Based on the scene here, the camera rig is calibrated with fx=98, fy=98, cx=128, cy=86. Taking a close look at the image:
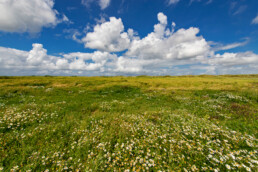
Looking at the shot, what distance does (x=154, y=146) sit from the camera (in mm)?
5113

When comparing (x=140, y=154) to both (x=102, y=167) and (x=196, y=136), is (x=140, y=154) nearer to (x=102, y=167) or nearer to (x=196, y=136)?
(x=102, y=167)

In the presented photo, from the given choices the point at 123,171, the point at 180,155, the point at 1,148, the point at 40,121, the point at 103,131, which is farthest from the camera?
the point at 40,121

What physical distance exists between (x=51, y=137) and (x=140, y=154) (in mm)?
5449

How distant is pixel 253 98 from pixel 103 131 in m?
25.0

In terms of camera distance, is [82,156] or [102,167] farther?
[82,156]

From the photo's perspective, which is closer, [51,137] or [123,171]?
[123,171]

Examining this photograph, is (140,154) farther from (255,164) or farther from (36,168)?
(255,164)

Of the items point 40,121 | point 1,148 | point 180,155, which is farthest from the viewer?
point 40,121

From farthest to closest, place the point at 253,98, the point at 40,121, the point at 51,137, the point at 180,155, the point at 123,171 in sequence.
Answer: the point at 253,98, the point at 40,121, the point at 51,137, the point at 180,155, the point at 123,171

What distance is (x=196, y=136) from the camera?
6102mm

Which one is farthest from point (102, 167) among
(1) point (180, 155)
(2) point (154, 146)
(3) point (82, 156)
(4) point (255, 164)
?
(4) point (255, 164)

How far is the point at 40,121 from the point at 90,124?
13.0 feet

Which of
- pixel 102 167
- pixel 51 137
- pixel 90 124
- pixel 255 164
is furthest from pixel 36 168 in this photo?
pixel 255 164

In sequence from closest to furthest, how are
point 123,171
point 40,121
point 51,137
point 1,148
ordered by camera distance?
point 123,171
point 1,148
point 51,137
point 40,121
